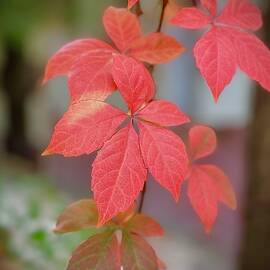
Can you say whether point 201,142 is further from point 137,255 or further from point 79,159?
point 79,159

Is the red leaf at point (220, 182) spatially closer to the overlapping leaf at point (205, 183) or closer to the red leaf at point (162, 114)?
the overlapping leaf at point (205, 183)

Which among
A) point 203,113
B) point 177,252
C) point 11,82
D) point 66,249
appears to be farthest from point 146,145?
point 203,113

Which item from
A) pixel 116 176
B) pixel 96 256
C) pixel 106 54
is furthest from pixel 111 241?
pixel 106 54

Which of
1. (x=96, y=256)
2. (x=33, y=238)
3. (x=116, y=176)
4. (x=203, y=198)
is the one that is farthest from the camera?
(x=33, y=238)

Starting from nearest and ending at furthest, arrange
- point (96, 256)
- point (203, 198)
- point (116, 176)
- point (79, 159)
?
point (116, 176)
point (96, 256)
point (203, 198)
point (79, 159)

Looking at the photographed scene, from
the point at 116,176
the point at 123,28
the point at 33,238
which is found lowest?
the point at 33,238

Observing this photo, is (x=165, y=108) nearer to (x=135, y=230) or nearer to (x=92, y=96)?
(x=92, y=96)

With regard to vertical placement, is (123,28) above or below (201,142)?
above
